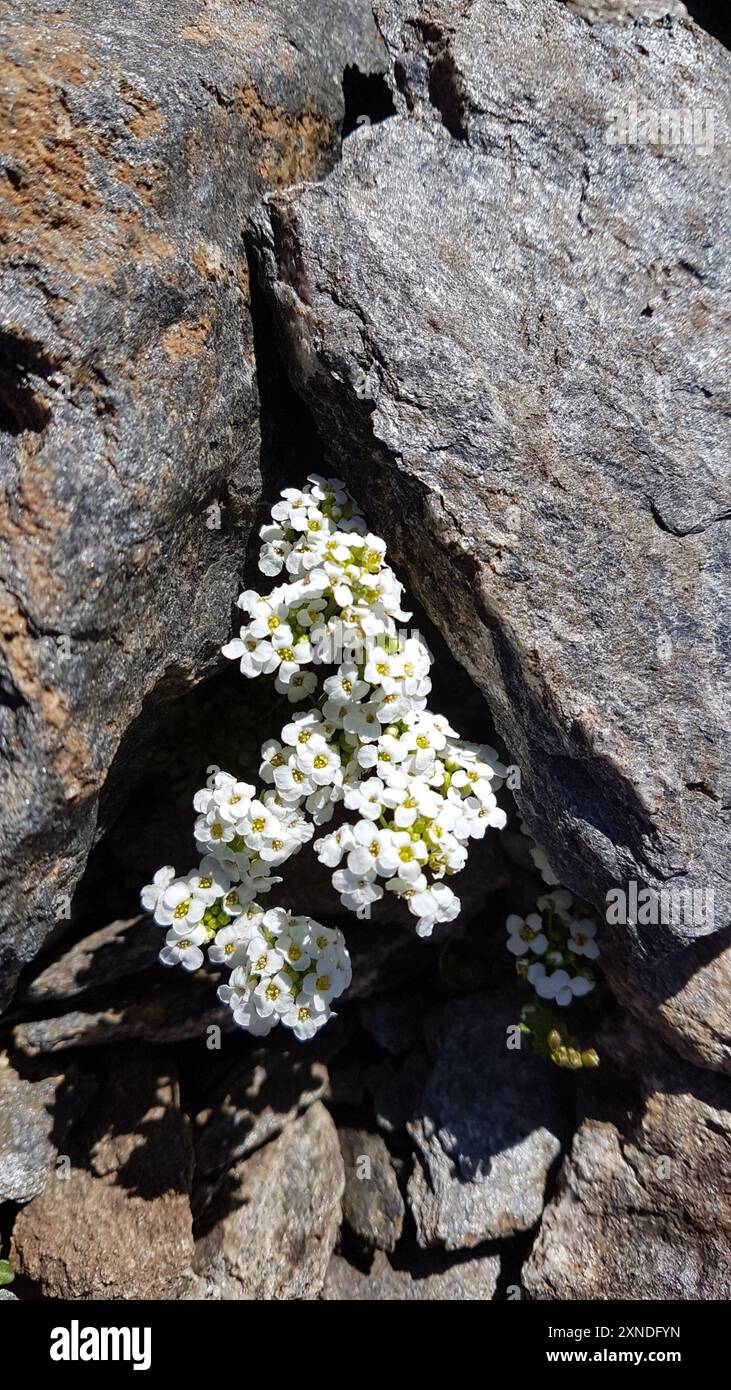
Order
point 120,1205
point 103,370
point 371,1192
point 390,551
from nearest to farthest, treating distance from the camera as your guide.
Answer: point 103,370
point 390,551
point 120,1205
point 371,1192

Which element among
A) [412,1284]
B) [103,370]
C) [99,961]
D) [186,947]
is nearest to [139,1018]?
[99,961]

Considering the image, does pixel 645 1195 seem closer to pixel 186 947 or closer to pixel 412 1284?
pixel 412 1284

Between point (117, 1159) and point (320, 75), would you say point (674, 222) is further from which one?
point (117, 1159)

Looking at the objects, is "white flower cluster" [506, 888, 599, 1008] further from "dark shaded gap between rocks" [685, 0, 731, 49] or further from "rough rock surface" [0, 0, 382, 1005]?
"dark shaded gap between rocks" [685, 0, 731, 49]

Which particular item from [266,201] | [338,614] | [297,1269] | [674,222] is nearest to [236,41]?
[266,201]

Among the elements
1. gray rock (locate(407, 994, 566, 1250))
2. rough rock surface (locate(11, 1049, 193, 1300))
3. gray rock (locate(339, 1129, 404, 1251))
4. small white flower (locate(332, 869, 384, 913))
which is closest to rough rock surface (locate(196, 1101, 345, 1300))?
gray rock (locate(339, 1129, 404, 1251))
